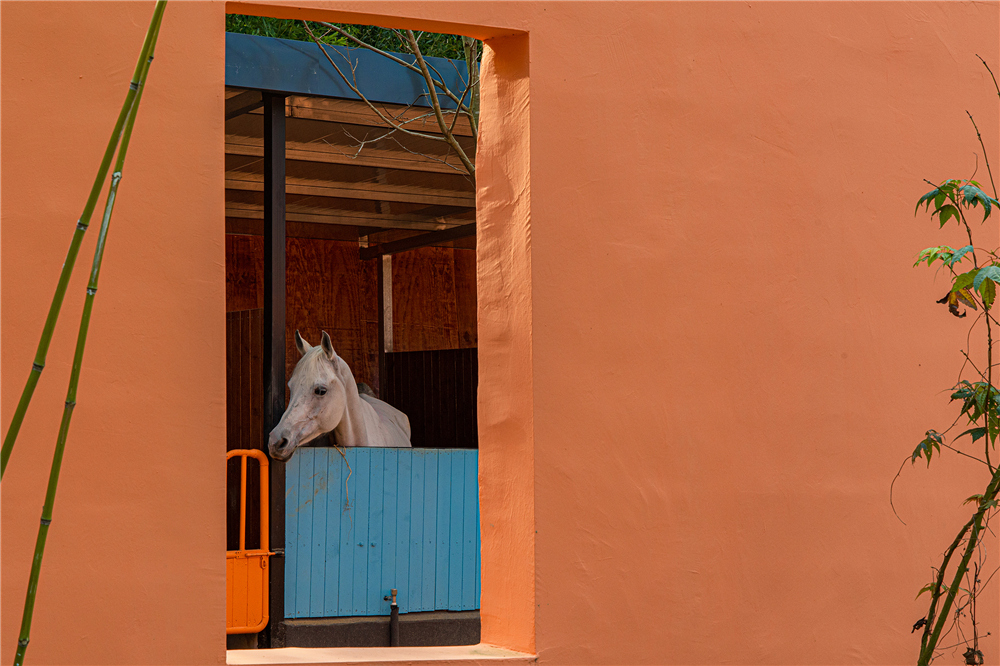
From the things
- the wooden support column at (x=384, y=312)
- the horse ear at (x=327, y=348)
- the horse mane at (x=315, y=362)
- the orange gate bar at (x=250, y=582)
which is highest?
the wooden support column at (x=384, y=312)

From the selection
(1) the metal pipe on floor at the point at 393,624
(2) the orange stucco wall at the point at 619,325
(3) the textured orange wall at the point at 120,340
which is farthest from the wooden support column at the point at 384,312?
(3) the textured orange wall at the point at 120,340

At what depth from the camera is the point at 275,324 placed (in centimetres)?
598

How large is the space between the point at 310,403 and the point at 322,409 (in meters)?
0.10

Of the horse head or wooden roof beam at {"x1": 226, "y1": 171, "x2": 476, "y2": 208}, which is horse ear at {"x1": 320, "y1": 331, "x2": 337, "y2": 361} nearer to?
the horse head

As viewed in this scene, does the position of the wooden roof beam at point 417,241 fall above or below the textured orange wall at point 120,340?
above

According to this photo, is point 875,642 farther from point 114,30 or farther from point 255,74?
point 255,74

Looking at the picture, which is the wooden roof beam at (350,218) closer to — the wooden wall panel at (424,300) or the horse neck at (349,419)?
the wooden wall panel at (424,300)

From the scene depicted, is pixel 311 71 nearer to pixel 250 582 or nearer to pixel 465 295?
pixel 250 582

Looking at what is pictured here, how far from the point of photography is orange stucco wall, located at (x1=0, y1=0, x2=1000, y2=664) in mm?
3412

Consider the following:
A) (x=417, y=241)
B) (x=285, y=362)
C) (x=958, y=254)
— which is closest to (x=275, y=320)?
(x=285, y=362)

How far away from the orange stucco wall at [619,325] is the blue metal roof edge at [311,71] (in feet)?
6.29

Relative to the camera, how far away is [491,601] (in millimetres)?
4141

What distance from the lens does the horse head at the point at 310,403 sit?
19.3ft

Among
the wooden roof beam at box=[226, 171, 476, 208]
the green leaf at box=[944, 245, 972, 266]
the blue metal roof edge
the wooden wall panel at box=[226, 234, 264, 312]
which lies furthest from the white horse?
the green leaf at box=[944, 245, 972, 266]
